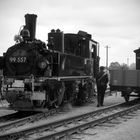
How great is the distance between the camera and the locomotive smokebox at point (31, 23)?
11.2m

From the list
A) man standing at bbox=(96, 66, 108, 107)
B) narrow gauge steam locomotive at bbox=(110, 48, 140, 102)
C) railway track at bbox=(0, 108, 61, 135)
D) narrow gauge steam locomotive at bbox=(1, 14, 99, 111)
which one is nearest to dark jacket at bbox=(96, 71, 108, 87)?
man standing at bbox=(96, 66, 108, 107)

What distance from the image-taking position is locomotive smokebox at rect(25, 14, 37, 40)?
36.9 ft

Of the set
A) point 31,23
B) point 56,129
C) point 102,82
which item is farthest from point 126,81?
point 56,129

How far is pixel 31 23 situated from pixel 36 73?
1.83 m

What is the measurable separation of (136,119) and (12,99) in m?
4.05

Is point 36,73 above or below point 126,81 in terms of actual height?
above

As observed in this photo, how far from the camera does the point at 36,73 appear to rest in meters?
10.9

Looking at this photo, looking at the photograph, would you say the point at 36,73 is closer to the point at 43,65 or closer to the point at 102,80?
the point at 43,65

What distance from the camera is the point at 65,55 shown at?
1188 cm

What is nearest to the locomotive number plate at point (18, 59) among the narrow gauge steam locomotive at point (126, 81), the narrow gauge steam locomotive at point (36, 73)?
the narrow gauge steam locomotive at point (36, 73)

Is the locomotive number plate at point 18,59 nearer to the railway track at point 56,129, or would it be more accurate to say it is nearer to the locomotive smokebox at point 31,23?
the locomotive smokebox at point 31,23

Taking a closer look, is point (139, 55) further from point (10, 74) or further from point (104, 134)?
point (104, 134)

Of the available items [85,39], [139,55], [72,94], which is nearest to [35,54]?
[72,94]

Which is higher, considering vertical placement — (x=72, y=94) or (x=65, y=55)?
(x=65, y=55)
